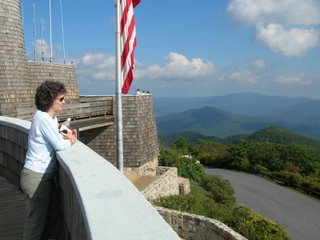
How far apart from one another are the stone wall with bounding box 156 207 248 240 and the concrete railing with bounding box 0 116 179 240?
32.1 ft

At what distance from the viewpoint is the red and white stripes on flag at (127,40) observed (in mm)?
7617

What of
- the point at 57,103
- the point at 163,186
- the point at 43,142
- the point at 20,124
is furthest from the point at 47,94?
the point at 163,186

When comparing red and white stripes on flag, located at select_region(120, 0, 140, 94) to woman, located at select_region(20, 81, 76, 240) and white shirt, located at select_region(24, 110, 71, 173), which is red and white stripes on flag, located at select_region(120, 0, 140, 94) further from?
white shirt, located at select_region(24, 110, 71, 173)

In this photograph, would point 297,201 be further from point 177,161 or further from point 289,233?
point 177,161

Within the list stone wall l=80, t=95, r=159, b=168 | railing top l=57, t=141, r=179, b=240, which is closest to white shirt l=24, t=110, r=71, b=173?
railing top l=57, t=141, r=179, b=240

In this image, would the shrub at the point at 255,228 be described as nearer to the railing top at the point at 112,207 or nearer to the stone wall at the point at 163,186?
the stone wall at the point at 163,186

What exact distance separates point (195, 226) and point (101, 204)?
37.9 feet

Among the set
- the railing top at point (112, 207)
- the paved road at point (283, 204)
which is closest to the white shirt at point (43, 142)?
the railing top at point (112, 207)

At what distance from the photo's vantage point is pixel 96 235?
5.23 ft

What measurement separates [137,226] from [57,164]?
1.79 m

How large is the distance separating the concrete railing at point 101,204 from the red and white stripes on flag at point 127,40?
439cm

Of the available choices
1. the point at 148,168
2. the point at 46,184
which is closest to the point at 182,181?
the point at 148,168

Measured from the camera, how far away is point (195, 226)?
1282 cm

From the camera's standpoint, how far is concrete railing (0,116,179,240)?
1620mm
